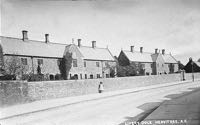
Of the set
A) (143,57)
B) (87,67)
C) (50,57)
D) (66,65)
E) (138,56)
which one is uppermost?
(138,56)

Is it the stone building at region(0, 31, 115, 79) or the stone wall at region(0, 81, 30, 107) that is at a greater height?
the stone building at region(0, 31, 115, 79)

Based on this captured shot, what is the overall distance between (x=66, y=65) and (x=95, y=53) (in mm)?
11308

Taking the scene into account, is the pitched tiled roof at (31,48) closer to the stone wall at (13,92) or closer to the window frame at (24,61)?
the window frame at (24,61)

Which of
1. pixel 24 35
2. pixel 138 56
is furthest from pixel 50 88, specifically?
pixel 138 56

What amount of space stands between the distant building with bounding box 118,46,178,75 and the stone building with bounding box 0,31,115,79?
385 inches

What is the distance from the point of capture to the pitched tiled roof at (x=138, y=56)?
54.4m

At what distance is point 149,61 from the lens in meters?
57.7

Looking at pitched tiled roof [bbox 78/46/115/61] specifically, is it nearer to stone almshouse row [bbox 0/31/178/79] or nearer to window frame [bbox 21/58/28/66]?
stone almshouse row [bbox 0/31/178/79]

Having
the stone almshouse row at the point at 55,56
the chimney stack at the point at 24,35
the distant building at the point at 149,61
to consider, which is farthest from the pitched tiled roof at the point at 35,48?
the distant building at the point at 149,61

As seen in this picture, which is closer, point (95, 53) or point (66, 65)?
point (66, 65)

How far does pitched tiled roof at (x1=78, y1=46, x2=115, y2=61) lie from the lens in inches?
1648

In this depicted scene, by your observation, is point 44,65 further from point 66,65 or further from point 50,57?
point 66,65

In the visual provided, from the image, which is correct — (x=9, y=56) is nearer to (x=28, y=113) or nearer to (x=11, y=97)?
(x=11, y=97)

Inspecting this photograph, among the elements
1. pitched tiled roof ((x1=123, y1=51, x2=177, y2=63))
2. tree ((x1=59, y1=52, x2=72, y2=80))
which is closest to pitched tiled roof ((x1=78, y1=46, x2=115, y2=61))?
tree ((x1=59, y1=52, x2=72, y2=80))
